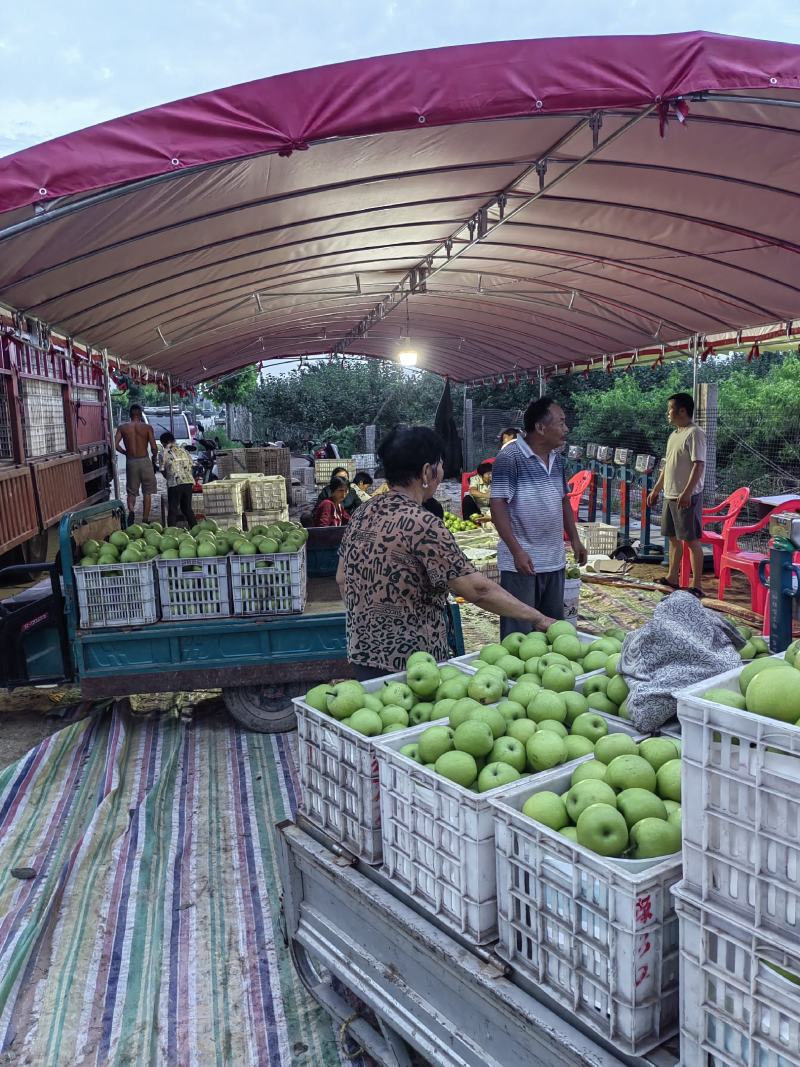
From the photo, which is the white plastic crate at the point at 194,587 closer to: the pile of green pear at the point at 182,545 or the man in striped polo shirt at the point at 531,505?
the pile of green pear at the point at 182,545

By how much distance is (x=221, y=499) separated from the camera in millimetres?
12500

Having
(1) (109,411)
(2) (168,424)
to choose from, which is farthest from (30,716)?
(2) (168,424)

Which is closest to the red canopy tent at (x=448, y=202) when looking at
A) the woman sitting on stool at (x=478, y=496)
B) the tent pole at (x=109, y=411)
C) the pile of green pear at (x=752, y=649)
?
the tent pole at (x=109, y=411)

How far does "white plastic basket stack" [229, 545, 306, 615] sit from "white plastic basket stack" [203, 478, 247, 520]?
7.37 metres

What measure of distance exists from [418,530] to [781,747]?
6.51ft

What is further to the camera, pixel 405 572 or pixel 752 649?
pixel 405 572

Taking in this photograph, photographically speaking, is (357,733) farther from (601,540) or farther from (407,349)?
(407,349)

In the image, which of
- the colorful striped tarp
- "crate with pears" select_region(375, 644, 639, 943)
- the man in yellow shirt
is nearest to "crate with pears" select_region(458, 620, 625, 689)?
"crate with pears" select_region(375, 644, 639, 943)

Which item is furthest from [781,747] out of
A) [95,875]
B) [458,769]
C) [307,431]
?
[307,431]

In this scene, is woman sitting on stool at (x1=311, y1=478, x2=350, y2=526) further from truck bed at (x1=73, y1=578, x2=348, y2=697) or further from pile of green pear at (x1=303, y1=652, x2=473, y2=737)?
pile of green pear at (x1=303, y1=652, x2=473, y2=737)

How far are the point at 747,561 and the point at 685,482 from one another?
1032 millimetres

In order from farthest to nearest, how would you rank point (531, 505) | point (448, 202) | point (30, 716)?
point (448, 202), point (30, 716), point (531, 505)

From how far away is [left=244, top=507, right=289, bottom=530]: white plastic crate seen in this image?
12823 millimetres

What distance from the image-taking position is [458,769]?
7.28 feet
